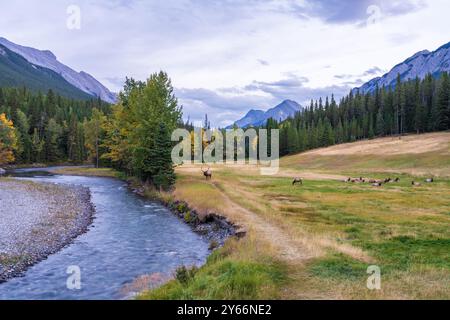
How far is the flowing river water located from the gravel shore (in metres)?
0.83

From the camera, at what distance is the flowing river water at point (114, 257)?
17844 mm

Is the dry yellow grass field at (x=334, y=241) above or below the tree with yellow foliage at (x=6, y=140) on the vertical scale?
below

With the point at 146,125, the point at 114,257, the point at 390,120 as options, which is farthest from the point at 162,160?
the point at 390,120

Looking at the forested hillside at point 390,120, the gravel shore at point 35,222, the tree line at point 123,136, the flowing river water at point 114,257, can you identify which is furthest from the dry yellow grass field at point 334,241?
the forested hillside at point 390,120

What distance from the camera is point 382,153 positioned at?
101 meters

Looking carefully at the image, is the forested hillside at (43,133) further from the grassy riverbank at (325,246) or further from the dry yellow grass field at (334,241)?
the grassy riverbank at (325,246)

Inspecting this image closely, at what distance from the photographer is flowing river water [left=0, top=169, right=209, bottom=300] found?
17.8 metres

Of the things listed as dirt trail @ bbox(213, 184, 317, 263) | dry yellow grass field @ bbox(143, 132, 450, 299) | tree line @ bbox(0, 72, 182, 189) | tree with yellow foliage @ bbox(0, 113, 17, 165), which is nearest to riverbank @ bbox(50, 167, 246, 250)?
dry yellow grass field @ bbox(143, 132, 450, 299)

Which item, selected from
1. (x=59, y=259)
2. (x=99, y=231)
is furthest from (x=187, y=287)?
(x=99, y=231)

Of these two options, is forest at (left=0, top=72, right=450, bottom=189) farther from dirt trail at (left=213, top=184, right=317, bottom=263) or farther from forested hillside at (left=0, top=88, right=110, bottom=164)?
dirt trail at (left=213, top=184, right=317, bottom=263)

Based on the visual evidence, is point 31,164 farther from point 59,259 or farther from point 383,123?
point 383,123

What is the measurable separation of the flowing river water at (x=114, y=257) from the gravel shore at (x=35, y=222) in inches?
32.7

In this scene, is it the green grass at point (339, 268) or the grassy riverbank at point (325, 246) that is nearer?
the grassy riverbank at point (325, 246)

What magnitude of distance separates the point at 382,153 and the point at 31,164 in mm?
101147
